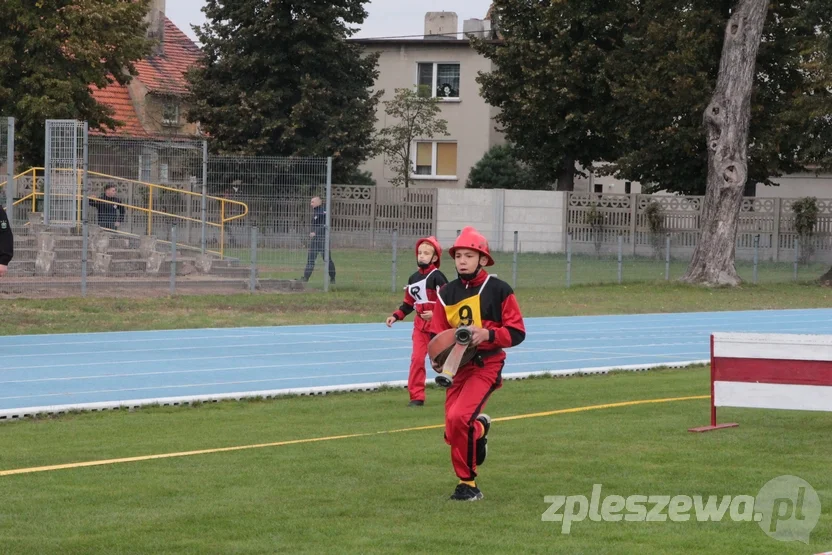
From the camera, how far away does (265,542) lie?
6.98 metres

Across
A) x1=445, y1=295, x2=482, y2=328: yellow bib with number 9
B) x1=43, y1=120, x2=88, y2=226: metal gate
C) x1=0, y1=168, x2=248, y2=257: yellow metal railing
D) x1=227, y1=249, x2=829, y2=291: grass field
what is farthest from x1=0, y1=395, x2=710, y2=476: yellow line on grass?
x1=43, y1=120, x2=88, y2=226: metal gate

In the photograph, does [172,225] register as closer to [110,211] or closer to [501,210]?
[110,211]

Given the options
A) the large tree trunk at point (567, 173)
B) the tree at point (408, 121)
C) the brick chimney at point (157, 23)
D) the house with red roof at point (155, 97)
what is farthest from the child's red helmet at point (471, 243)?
the brick chimney at point (157, 23)

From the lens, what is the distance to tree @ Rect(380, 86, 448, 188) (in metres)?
55.6

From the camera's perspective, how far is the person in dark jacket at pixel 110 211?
28.5 meters

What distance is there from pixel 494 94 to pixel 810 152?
13855 millimetres

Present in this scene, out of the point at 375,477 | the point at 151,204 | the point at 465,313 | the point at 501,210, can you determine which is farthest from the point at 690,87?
the point at 465,313

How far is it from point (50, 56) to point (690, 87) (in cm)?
2069

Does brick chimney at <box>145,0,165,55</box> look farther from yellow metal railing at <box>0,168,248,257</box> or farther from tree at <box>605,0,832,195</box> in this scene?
yellow metal railing at <box>0,168,248,257</box>

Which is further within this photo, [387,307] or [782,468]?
[387,307]

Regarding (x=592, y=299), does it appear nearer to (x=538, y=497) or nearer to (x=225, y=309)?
(x=225, y=309)

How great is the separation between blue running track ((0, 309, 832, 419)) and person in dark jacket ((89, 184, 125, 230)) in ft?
27.6

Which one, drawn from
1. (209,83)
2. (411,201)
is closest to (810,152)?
(411,201)
